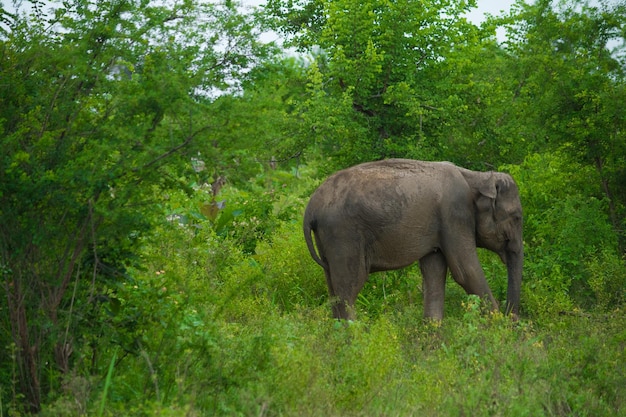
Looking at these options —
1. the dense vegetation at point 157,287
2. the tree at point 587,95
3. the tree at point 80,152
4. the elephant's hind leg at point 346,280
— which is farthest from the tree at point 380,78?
the tree at point 80,152

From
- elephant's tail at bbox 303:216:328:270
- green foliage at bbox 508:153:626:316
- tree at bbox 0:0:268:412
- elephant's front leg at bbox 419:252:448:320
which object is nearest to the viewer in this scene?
tree at bbox 0:0:268:412

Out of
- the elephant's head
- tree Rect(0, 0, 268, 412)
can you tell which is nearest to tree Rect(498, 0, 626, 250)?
the elephant's head

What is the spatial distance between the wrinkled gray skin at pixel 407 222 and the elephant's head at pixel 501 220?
0.01 metres

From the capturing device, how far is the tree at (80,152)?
671cm

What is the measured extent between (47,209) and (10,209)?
0.78 ft

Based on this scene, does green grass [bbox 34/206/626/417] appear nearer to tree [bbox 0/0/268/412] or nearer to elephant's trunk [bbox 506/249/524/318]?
tree [bbox 0/0/268/412]

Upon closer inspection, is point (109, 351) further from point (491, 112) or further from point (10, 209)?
point (491, 112)

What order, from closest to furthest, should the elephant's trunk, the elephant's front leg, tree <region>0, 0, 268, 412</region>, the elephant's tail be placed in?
tree <region>0, 0, 268, 412</region>, the elephant's tail, the elephant's front leg, the elephant's trunk

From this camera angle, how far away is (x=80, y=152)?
6.89 meters

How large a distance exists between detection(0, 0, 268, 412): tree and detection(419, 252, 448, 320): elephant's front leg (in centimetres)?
434

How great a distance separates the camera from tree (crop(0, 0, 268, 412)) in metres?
6.71

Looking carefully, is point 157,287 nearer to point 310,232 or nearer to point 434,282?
point 310,232

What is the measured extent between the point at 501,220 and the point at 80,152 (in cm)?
556

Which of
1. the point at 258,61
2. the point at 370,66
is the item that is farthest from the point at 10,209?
the point at 370,66
